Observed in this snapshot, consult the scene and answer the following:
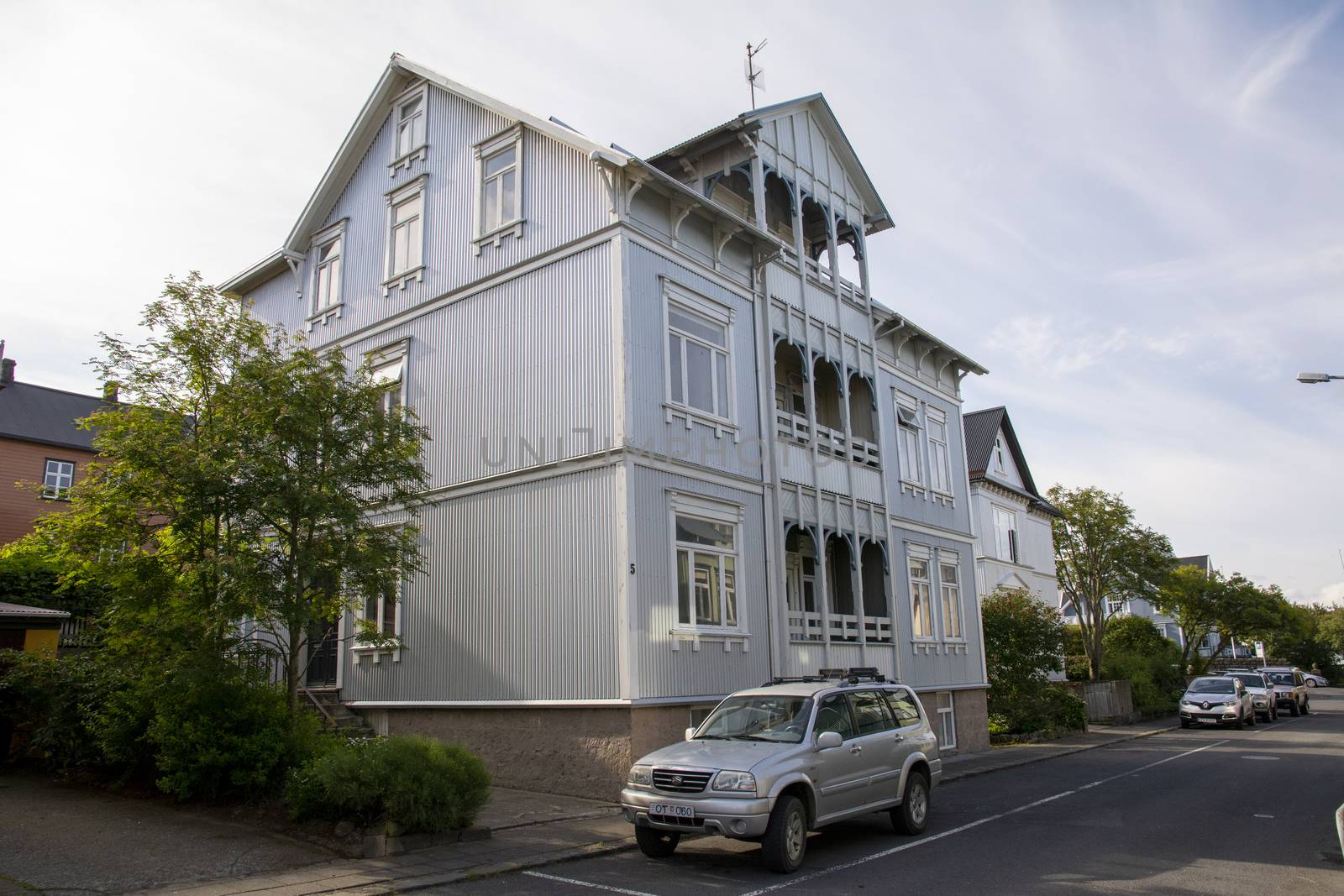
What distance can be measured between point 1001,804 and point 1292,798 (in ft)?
14.9

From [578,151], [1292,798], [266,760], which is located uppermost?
[578,151]

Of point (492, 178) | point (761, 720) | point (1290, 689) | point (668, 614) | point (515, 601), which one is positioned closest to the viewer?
point (761, 720)

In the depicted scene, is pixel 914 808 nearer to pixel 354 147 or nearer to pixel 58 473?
pixel 354 147

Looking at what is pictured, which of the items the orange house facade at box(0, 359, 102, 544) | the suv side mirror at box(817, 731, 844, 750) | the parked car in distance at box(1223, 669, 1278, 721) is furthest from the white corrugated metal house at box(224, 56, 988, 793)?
the orange house facade at box(0, 359, 102, 544)

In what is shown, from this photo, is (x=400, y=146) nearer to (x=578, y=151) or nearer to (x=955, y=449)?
(x=578, y=151)

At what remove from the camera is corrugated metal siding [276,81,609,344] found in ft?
53.8

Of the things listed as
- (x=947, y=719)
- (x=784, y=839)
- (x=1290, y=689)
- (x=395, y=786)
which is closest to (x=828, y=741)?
(x=784, y=839)

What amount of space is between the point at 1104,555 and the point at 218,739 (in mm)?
34694

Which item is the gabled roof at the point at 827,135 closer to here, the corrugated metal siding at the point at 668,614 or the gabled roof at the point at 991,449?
the corrugated metal siding at the point at 668,614

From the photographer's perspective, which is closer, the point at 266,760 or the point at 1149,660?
the point at 266,760

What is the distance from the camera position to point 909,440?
23.2 m

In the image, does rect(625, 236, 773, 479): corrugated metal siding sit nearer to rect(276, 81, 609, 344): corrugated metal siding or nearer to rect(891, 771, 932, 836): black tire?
rect(276, 81, 609, 344): corrugated metal siding

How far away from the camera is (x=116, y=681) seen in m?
12.8

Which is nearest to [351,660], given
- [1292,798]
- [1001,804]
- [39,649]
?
[39,649]
